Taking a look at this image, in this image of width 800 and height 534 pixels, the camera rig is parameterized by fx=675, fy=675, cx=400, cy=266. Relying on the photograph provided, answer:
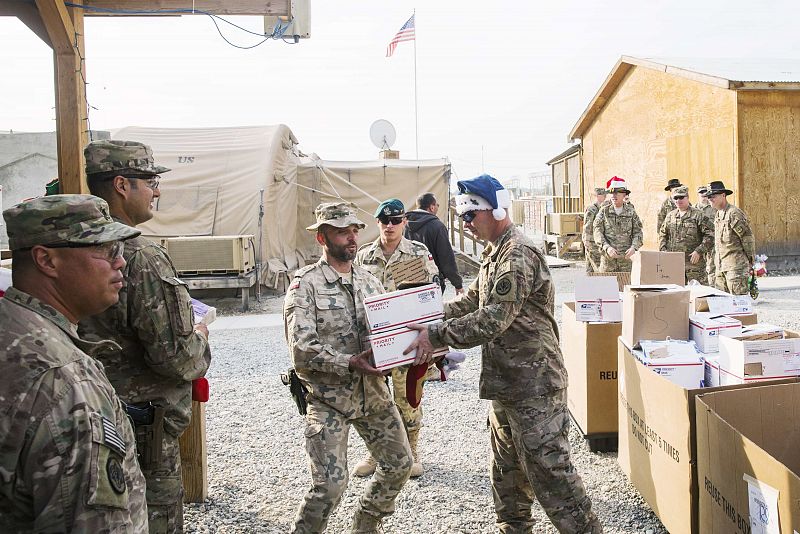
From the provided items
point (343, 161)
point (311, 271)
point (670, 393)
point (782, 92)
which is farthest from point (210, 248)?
point (782, 92)

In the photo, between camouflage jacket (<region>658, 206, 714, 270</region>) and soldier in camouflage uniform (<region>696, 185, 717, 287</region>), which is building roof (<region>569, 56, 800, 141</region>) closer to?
soldier in camouflage uniform (<region>696, 185, 717, 287</region>)

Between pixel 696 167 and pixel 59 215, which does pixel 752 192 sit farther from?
pixel 59 215

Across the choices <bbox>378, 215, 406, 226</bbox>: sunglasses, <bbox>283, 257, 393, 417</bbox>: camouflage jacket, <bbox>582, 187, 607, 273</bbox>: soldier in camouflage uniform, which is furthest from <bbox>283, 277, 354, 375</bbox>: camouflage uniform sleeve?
<bbox>582, 187, 607, 273</bbox>: soldier in camouflage uniform

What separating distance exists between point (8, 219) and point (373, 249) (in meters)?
4.05

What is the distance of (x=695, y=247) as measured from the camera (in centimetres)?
1002

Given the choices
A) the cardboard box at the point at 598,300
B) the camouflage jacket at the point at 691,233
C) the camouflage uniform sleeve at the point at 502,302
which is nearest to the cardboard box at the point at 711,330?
the cardboard box at the point at 598,300

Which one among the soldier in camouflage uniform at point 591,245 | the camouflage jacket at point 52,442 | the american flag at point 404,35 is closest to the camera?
the camouflage jacket at point 52,442

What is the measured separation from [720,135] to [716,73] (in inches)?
64.2

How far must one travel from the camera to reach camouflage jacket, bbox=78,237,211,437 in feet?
9.09

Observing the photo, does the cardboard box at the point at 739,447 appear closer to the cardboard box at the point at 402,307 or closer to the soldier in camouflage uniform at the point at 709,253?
the cardboard box at the point at 402,307

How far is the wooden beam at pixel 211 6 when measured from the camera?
5.04 m

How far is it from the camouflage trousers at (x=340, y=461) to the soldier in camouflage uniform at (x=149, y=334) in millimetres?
626

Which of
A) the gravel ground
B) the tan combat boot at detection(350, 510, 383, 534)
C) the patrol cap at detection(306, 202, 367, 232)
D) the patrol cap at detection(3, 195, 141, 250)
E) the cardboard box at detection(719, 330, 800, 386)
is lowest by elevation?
the gravel ground

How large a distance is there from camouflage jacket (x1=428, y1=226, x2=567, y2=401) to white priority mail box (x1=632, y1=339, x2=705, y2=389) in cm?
72
